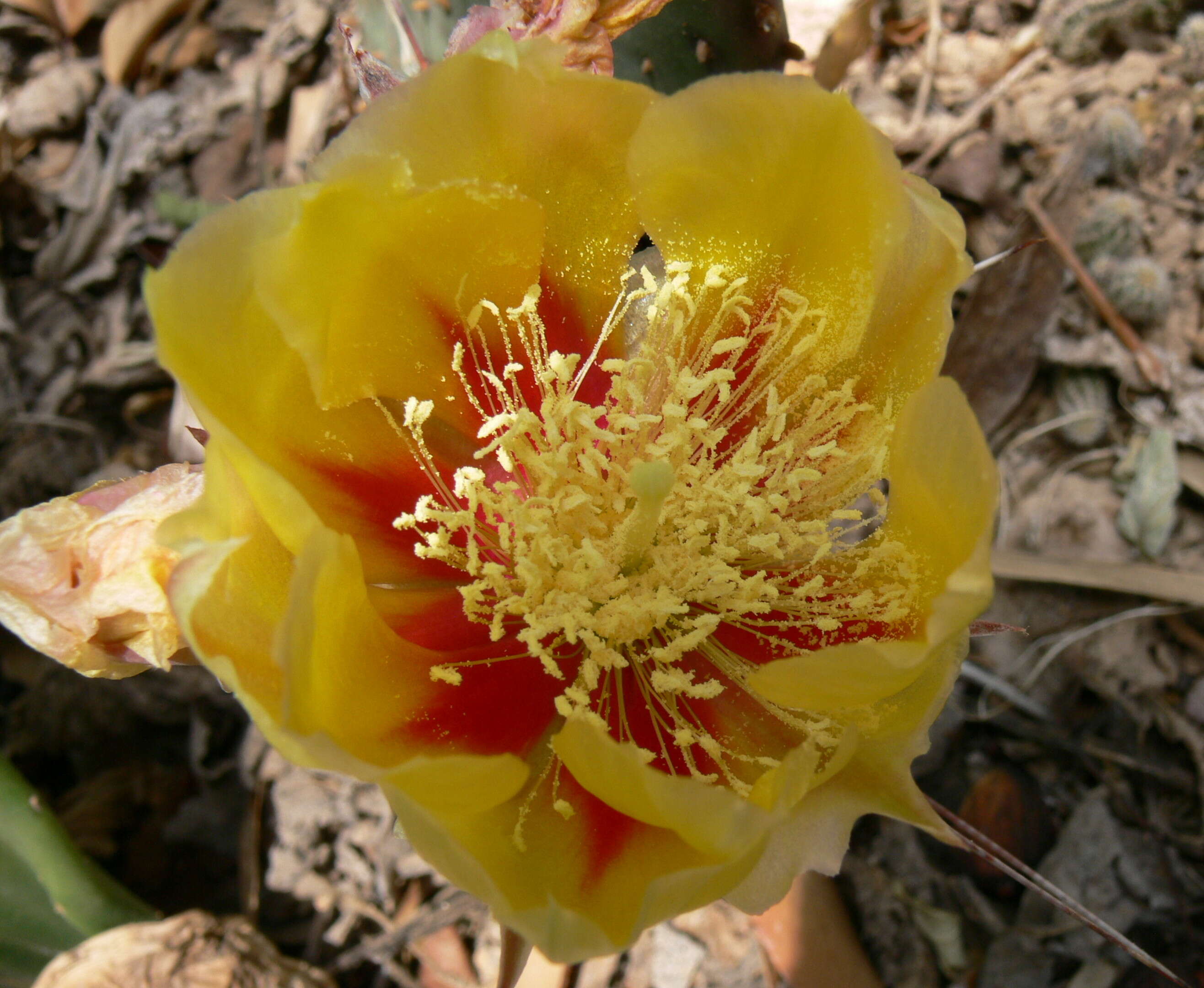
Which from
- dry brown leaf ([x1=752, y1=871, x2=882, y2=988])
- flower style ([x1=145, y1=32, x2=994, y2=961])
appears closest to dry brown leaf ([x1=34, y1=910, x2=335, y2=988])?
flower style ([x1=145, y1=32, x2=994, y2=961])

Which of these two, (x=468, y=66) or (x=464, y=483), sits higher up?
(x=468, y=66)

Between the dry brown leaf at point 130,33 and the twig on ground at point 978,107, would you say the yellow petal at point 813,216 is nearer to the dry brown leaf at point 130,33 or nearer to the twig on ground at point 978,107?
the twig on ground at point 978,107

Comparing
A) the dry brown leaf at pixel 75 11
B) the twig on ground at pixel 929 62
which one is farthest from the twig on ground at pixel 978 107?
the dry brown leaf at pixel 75 11

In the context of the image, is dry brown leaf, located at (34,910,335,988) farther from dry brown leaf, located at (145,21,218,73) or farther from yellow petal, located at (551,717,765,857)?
dry brown leaf, located at (145,21,218,73)

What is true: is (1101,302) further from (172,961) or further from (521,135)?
(172,961)

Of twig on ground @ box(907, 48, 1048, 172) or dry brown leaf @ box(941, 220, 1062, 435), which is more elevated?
twig on ground @ box(907, 48, 1048, 172)

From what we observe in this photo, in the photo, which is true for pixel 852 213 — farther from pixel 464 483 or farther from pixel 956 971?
pixel 956 971

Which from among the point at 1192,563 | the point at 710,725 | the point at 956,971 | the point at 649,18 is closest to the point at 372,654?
the point at 710,725
